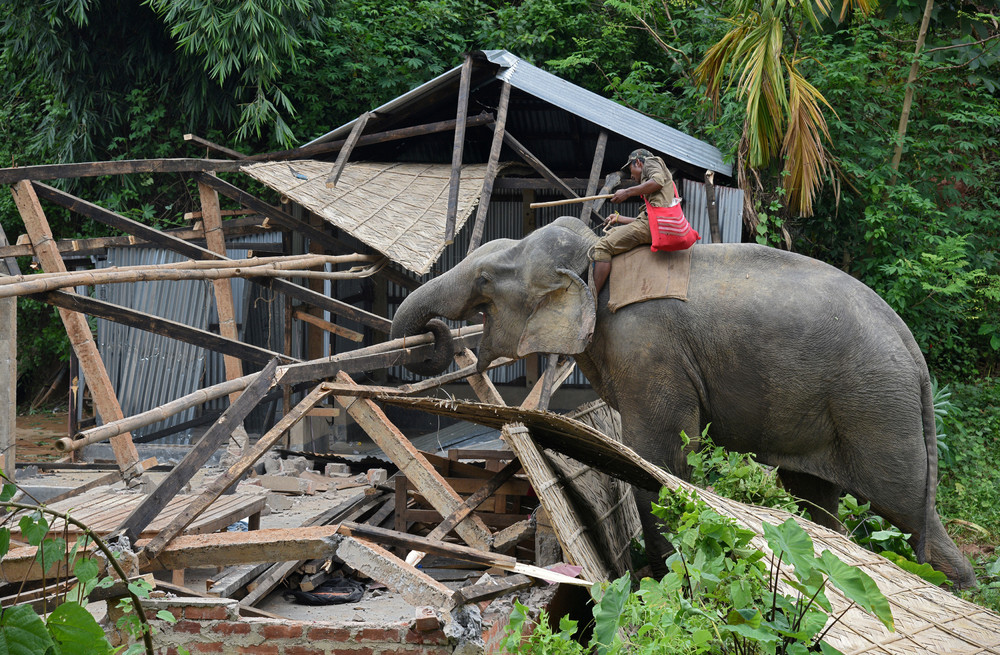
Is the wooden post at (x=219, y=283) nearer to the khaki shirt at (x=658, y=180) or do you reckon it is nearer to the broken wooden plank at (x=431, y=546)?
the broken wooden plank at (x=431, y=546)

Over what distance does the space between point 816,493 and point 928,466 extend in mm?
711

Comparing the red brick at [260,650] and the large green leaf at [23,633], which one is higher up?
the large green leaf at [23,633]

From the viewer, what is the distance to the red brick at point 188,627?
3.62 metres

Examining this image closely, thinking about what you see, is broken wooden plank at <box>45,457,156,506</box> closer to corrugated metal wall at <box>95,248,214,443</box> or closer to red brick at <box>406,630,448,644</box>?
red brick at <box>406,630,448,644</box>

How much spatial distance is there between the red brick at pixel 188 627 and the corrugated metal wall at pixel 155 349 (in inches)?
254

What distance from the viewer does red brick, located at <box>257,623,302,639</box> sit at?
3.52m

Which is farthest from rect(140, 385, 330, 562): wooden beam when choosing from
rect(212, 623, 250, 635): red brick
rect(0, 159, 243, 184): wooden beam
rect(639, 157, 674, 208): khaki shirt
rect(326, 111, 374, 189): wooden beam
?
rect(326, 111, 374, 189): wooden beam

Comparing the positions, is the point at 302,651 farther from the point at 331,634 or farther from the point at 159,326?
the point at 159,326

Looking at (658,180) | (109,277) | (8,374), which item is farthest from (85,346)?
(658,180)

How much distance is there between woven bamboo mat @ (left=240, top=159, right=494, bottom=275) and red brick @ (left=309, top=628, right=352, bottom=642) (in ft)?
10.2

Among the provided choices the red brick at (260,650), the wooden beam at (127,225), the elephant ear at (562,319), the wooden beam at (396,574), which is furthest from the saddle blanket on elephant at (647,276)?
the wooden beam at (127,225)

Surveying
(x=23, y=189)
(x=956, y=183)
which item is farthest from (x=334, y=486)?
(x=956, y=183)

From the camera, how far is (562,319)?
14.7ft

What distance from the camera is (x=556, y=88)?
8156 mm
